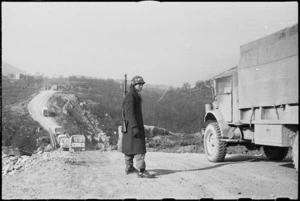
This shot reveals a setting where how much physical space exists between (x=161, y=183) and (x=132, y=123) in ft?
4.11

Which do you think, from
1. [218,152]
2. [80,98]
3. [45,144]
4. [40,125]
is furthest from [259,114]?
[80,98]

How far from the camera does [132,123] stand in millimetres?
6695

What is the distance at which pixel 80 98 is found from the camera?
63.7m

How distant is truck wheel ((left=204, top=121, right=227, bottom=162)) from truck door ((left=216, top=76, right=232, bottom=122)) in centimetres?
45

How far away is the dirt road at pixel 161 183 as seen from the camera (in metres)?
5.49

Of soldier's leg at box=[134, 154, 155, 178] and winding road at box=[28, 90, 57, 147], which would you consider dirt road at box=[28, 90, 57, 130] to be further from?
soldier's leg at box=[134, 154, 155, 178]

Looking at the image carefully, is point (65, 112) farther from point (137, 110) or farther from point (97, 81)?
point (137, 110)

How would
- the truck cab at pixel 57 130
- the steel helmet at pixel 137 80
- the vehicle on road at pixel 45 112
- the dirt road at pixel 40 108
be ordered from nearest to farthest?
the steel helmet at pixel 137 80 → the truck cab at pixel 57 130 → the dirt road at pixel 40 108 → the vehicle on road at pixel 45 112

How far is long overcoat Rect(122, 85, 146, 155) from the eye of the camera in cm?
673

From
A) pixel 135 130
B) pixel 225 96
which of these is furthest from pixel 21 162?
pixel 225 96

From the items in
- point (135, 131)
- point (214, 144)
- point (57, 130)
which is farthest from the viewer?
Answer: point (57, 130)

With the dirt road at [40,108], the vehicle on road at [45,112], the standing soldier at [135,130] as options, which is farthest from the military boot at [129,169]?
the vehicle on road at [45,112]

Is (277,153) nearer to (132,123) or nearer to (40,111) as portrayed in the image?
(132,123)

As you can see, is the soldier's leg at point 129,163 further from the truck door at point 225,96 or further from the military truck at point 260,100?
the truck door at point 225,96
